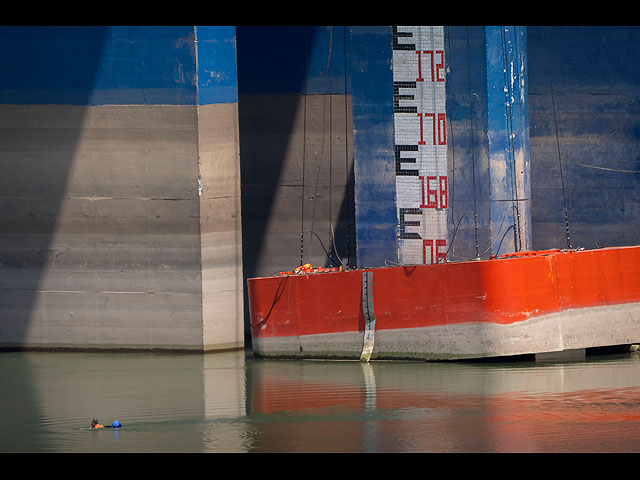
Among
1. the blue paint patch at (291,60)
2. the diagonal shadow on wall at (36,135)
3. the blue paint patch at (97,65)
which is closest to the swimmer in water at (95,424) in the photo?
the diagonal shadow on wall at (36,135)

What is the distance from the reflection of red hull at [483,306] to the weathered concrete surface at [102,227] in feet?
11.9

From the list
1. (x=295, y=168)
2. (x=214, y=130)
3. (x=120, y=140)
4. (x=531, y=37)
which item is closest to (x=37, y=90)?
(x=120, y=140)

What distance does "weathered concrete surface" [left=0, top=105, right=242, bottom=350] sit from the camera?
84.7 feet

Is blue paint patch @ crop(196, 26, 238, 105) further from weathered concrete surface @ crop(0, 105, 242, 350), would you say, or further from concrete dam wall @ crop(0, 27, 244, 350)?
weathered concrete surface @ crop(0, 105, 242, 350)

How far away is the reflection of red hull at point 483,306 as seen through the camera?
73.2ft

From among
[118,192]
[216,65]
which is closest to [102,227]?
[118,192]

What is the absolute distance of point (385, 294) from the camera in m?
23.1

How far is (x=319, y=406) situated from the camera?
18.8m

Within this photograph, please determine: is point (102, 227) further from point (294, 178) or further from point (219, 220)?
point (294, 178)

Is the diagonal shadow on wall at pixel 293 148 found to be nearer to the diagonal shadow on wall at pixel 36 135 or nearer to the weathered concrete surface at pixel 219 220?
the weathered concrete surface at pixel 219 220

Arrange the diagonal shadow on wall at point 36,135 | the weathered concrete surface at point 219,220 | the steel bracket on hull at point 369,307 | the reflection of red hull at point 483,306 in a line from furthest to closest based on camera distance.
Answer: the diagonal shadow on wall at point 36,135 < the weathered concrete surface at point 219,220 < the steel bracket on hull at point 369,307 < the reflection of red hull at point 483,306

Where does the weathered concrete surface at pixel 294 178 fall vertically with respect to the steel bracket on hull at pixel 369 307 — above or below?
above

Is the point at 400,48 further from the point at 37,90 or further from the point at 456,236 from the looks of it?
the point at 37,90

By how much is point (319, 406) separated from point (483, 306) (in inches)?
192
